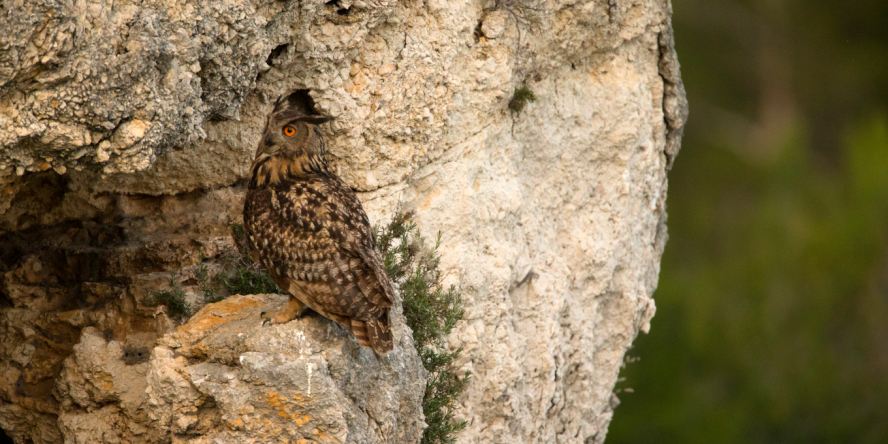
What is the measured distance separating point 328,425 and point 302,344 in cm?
39

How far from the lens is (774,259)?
63.8 feet

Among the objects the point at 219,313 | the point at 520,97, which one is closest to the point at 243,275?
the point at 219,313

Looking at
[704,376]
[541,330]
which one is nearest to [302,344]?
[541,330]

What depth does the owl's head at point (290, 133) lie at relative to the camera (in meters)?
4.65

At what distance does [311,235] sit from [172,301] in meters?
0.96

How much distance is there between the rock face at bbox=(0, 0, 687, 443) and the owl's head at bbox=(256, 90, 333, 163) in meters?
0.21

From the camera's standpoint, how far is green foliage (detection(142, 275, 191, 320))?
488 centimetres

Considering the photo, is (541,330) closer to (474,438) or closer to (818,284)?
(474,438)

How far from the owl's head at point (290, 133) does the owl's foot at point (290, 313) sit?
77 centimetres

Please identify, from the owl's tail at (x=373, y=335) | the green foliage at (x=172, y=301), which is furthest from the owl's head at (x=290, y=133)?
the owl's tail at (x=373, y=335)

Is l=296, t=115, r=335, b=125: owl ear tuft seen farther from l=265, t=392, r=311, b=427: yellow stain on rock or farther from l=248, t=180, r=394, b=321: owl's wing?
l=265, t=392, r=311, b=427: yellow stain on rock

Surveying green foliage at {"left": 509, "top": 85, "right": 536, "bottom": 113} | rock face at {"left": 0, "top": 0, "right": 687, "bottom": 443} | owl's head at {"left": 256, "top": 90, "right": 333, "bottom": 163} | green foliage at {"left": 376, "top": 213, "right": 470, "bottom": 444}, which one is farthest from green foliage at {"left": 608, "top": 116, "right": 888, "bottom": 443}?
owl's head at {"left": 256, "top": 90, "right": 333, "bottom": 163}

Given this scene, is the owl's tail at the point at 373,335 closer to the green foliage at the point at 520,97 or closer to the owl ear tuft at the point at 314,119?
the owl ear tuft at the point at 314,119

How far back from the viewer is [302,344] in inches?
169
